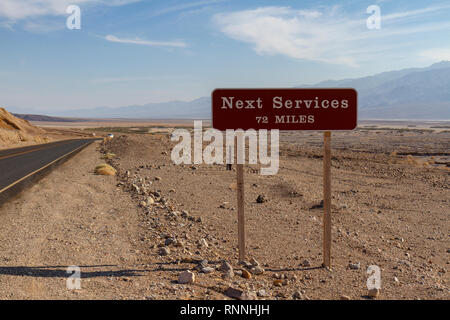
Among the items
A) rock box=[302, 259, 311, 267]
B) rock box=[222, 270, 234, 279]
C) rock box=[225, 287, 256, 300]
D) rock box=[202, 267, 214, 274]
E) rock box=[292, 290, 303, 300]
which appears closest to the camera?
rock box=[225, 287, 256, 300]

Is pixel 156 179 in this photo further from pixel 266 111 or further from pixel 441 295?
pixel 441 295

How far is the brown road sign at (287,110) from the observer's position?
19.1 ft

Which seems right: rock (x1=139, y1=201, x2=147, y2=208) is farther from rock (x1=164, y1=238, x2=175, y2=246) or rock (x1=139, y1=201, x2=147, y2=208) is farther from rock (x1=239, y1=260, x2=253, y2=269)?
rock (x1=239, y1=260, x2=253, y2=269)

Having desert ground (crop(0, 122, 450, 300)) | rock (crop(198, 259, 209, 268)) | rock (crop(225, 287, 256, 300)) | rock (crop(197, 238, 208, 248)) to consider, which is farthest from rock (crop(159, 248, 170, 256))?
rock (crop(225, 287, 256, 300))

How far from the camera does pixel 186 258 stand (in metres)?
6.11

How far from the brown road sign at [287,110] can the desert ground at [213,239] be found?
2.14 metres

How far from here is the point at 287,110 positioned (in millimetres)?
5859

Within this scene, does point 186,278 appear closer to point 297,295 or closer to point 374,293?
point 297,295

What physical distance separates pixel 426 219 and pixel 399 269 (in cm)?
452

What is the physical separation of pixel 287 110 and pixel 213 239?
3.09 meters

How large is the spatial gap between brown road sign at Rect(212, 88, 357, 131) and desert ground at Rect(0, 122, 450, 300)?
7.03ft

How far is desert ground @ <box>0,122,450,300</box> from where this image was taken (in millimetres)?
5141

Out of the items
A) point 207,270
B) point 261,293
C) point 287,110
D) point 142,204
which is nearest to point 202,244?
point 207,270

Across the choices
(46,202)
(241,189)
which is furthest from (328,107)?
(46,202)
